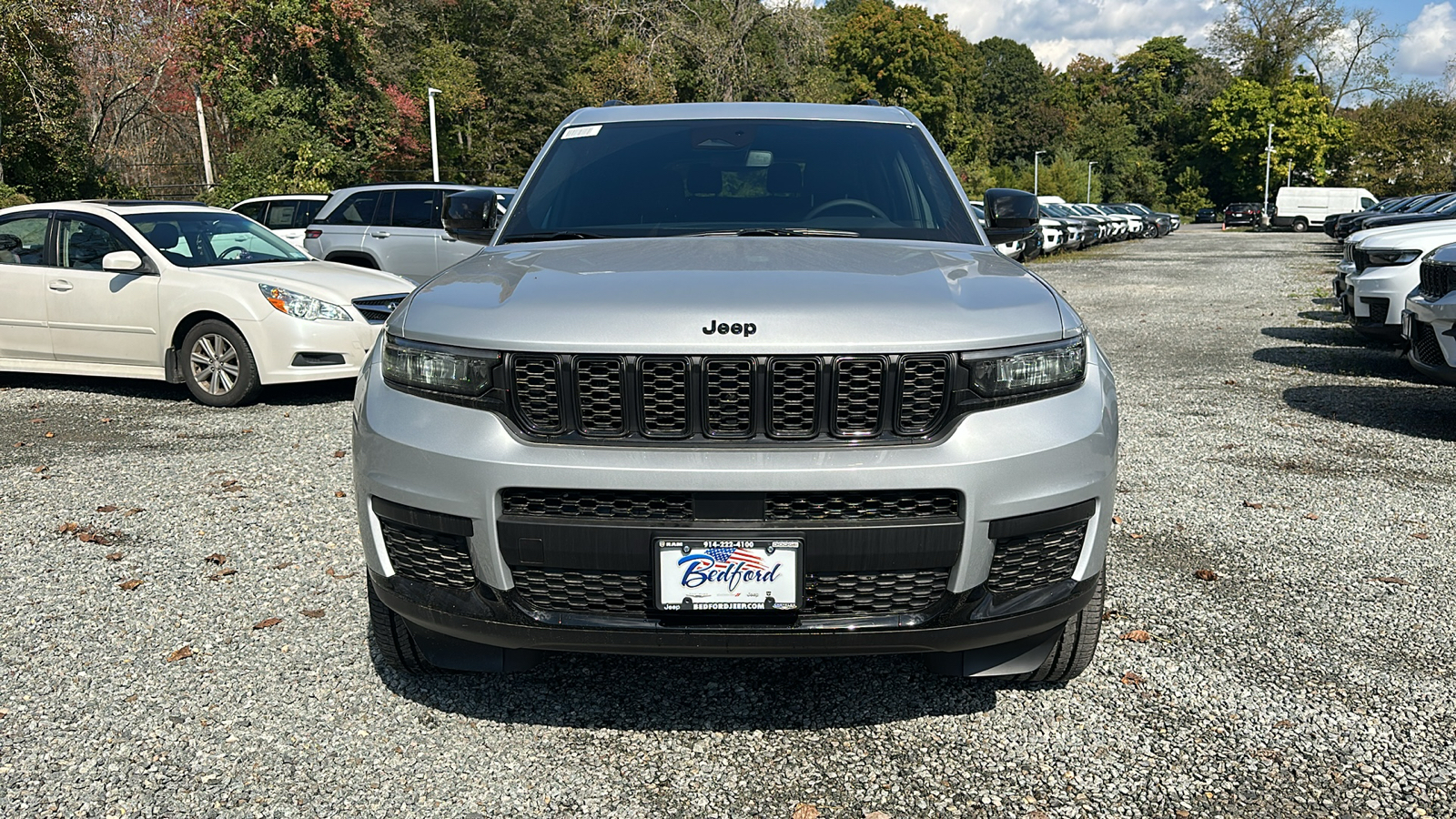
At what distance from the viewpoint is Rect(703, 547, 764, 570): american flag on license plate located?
2684 mm

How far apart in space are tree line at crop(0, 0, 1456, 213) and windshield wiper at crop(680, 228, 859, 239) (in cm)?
2272

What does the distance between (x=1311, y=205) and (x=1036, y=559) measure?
65.8 metres

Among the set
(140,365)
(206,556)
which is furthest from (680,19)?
(206,556)

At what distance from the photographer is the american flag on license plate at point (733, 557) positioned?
2.68 metres

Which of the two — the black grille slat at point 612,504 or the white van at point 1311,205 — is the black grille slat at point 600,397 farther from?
the white van at point 1311,205

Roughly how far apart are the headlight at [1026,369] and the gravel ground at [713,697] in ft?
3.37

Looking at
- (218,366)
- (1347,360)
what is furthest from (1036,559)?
(1347,360)

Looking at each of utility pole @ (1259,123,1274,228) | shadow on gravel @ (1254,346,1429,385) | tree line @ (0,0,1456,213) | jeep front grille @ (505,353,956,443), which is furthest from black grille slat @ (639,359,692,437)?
utility pole @ (1259,123,1274,228)

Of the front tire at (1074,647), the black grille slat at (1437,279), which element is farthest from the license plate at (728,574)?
the black grille slat at (1437,279)

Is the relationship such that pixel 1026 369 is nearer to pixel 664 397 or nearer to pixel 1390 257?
pixel 664 397

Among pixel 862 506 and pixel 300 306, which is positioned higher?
pixel 862 506

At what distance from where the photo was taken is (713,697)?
352 cm

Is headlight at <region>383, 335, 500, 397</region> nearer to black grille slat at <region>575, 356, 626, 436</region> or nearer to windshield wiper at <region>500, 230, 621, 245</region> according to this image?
black grille slat at <region>575, 356, 626, 436</region>

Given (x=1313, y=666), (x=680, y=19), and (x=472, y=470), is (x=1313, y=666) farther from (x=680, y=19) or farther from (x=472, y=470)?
(x=680, y=19)
